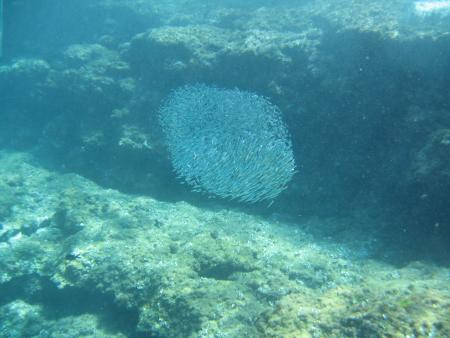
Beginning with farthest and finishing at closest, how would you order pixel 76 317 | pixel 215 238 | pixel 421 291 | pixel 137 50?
1. pixel 137 50
2. pixel 215 238
3. pixel 76 317
4. pixel 421 291

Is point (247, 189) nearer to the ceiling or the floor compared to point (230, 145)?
nearer to the floor

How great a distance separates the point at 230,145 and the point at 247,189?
122cm

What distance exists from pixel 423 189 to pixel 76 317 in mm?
7480

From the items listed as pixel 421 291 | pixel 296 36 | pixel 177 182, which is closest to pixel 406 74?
pixel 296 36

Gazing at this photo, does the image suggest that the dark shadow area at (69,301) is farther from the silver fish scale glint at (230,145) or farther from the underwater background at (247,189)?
the silver fish scale glint at (230,145)

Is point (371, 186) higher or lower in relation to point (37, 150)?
higher

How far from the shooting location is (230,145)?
7418mm

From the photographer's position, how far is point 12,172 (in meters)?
11.8

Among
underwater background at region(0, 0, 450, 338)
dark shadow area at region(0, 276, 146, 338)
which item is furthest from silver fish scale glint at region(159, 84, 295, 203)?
dark shadow area at region(0, 276, 146, 338)

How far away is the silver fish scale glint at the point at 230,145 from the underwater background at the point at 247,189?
0.05m

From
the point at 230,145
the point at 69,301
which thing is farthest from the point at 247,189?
the point at 69,301

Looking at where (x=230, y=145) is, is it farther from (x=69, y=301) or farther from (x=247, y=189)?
(x=69, y=301)

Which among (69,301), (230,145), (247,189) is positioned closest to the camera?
(69,301)

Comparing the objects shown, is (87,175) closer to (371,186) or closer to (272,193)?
(272,193)
